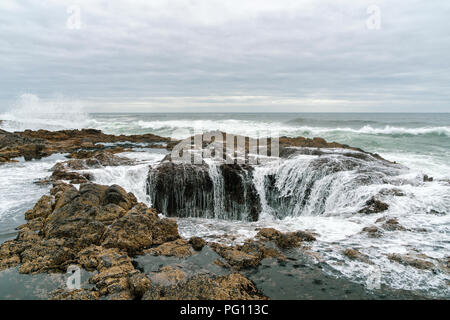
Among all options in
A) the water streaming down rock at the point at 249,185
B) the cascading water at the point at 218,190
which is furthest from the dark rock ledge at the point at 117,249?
the cascading water at the point at 218,190

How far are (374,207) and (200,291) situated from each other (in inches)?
229

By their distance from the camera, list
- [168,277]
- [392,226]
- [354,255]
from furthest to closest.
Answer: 1. [392,226]
2. [354,255]
3. [168,277]

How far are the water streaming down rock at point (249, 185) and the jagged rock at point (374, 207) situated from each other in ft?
4.99

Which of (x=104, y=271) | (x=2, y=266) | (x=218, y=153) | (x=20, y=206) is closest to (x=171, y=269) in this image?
(x=104, y=271)

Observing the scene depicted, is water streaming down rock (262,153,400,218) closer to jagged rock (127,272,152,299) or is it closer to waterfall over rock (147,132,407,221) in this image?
waterfall over rock (147,132,407,221)

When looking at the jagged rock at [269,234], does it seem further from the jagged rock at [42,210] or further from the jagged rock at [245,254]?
the jagged rock at [42,210]

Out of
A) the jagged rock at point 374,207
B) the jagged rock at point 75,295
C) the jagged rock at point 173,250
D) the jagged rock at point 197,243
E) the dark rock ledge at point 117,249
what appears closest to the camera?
the jagged rock at point 75,295

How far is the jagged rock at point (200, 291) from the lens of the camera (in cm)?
400

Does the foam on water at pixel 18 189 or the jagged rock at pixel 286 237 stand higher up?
the foam on water at pixel 18 189

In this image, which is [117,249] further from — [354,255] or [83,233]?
[354,255]

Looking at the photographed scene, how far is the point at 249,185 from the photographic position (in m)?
10.1

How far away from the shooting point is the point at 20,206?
27.7ft

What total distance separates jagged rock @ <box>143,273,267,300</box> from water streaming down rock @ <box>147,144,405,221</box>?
5.40m

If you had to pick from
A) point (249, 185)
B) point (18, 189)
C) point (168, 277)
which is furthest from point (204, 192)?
point (18, 189)
